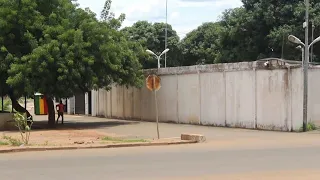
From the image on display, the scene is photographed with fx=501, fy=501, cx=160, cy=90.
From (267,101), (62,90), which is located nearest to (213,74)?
(267,101)

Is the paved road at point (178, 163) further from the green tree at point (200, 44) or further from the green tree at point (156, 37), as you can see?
the green tree at point (156, 37)

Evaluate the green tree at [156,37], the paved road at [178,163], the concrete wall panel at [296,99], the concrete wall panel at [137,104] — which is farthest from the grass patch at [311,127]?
the green tree at [156,37]

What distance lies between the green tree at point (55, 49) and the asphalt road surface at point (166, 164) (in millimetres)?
10887

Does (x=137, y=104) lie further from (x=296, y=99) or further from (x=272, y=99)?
(x=296, y=99)

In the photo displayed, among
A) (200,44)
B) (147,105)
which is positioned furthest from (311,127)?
(200,44)

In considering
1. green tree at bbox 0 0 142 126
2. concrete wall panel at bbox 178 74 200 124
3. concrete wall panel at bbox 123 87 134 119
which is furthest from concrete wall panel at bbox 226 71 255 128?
concrete wall panel at bbox 123 87 134 119

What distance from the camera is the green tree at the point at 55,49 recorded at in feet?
85.0

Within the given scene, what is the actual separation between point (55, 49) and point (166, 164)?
14844 mm

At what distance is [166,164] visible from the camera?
12516mm

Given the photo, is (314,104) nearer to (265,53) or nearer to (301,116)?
(301,116)

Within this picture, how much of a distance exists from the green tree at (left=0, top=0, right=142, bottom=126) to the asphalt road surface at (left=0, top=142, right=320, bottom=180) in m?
10.9

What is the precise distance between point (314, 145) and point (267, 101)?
319 inches

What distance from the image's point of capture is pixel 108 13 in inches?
1235

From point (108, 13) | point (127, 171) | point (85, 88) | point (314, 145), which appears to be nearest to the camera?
point (127, 171)
